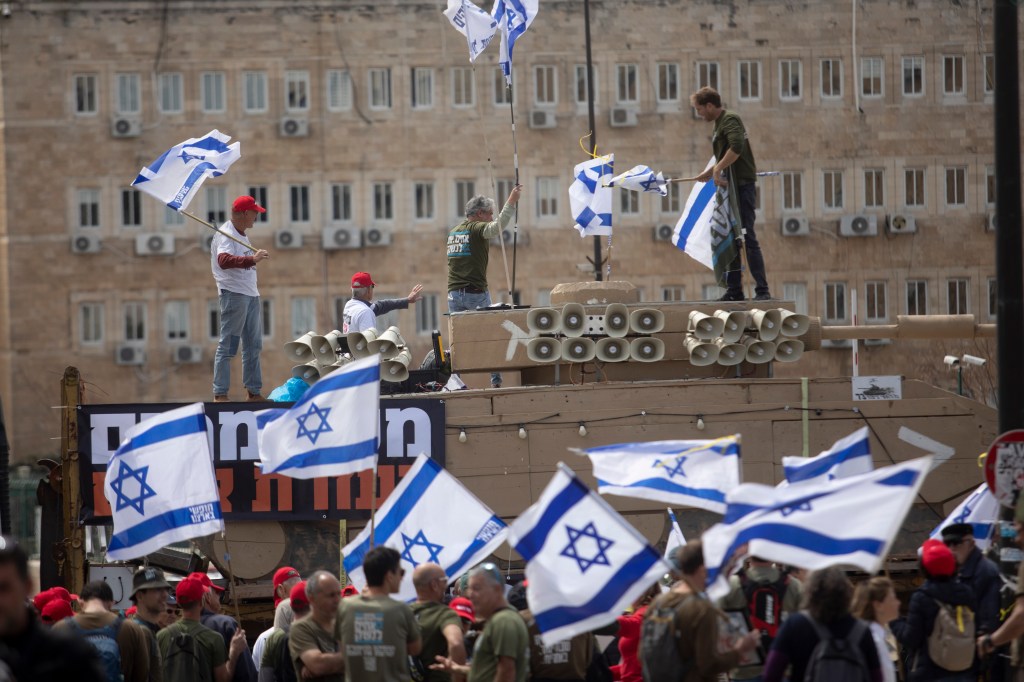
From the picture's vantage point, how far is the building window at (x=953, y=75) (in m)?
46.5

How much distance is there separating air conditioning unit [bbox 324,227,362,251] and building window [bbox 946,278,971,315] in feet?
54.7

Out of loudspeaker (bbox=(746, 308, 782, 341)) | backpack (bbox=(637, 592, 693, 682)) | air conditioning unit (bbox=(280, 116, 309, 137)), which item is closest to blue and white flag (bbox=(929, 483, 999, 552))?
loudspeaker (bbox=(746, 308, 782, 341))

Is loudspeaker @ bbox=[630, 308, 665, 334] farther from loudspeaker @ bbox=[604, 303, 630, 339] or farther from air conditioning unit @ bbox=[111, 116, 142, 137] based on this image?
air conditioning unit @ bbox=[111, 116, 142, 137]

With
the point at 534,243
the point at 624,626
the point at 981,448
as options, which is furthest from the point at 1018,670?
the point at 534,243

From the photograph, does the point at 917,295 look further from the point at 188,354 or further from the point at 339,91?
the point at 188,354

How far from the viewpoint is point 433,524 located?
1164 centimetres

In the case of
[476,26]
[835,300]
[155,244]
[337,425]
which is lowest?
[337,425]

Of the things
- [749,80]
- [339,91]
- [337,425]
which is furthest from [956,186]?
[337,425]

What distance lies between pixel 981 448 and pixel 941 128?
33518 mm

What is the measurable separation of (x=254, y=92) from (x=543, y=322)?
33.1 m

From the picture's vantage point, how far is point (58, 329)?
47.3 meters

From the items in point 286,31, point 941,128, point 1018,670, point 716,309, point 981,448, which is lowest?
point 1018,670

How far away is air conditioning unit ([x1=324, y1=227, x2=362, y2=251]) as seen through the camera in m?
46.4

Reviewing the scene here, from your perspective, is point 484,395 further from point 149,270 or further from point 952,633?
point 149,270
